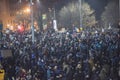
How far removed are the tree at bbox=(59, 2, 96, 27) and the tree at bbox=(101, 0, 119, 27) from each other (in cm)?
190

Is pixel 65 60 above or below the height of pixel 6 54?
below

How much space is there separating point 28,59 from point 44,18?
4708cm

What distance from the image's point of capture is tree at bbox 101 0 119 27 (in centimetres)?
5665

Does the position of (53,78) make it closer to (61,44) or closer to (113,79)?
(113,79)

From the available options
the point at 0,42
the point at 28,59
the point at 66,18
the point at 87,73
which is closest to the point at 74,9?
the point at 66,18

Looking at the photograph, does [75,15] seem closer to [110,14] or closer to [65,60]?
[110,14]

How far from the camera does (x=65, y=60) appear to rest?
22.4 m

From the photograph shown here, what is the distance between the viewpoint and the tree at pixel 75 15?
56.7m

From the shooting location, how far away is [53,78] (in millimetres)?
20516

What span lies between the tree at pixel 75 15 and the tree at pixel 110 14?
1896mm

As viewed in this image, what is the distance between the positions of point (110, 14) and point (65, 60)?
123ft

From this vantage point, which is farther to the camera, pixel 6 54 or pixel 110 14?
pixel 110 14

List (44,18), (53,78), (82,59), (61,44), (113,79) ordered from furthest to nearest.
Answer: (44,18)
(61,44)
(82,59)
(53,78)
(113,79)

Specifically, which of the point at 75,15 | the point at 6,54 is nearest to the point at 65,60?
the point at 6,54
